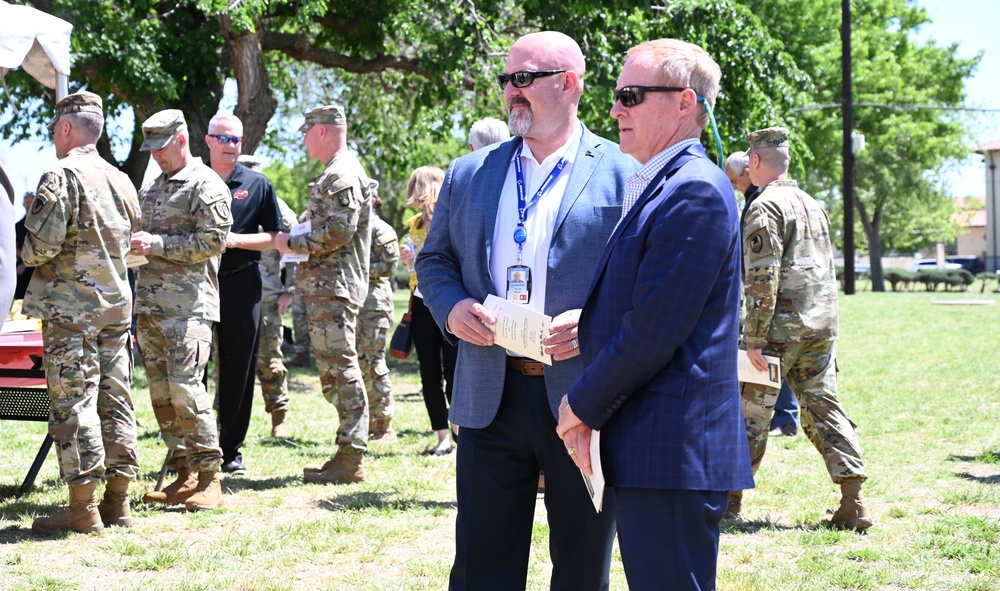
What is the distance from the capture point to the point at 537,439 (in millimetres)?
3268

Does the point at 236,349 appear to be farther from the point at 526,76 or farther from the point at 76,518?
the point at 526,76

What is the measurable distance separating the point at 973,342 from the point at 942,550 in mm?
12590

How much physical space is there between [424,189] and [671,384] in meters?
4.97

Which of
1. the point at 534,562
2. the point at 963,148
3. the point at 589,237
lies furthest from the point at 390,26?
the point at 963,148

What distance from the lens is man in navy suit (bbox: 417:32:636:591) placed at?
327 cm

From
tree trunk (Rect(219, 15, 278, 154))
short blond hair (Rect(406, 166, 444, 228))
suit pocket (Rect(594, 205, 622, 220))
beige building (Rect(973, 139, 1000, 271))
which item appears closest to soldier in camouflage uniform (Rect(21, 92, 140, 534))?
short blond hair (Rect(406, 166, 444, 228))

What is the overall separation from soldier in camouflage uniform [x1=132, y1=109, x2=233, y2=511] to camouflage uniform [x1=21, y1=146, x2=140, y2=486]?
1.19 feet

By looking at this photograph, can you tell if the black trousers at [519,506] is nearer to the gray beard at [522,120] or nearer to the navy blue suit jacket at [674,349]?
the navy blue suit jacket at [674,349]

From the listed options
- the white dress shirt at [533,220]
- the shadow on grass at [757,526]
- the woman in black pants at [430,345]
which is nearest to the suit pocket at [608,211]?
the white dress shirt at [533,220]

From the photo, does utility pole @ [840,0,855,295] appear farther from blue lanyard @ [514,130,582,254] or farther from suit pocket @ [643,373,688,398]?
suit pocket @ [643,373,688,398]

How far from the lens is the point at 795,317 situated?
5.48m

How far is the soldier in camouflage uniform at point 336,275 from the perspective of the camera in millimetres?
6648

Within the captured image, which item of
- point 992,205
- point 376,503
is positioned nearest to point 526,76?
point 376,503

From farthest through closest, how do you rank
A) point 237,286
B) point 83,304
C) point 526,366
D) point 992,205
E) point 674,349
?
point 992,205, point 237,286, point 83,304, point 526,366, point 674,349
